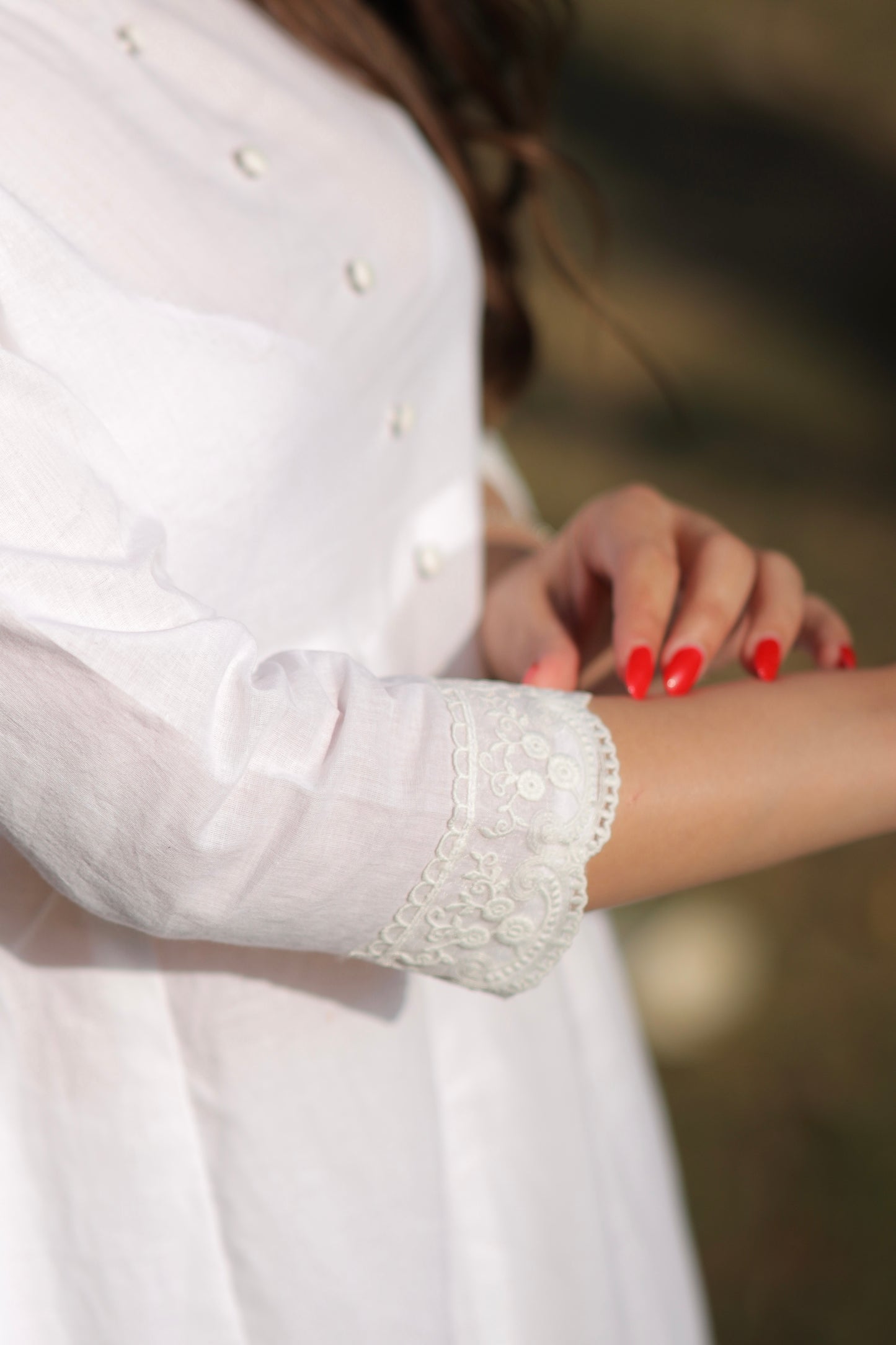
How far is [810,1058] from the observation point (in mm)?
2053

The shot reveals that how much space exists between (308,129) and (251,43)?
0.28ft

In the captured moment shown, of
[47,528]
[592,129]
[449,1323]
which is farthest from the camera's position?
[592,129]

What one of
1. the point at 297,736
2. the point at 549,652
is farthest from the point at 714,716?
the point at 297,736

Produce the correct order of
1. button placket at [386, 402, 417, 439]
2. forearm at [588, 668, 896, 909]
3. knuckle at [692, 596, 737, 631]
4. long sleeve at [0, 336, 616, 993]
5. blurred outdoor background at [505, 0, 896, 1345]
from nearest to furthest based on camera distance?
→ long sleeve at [0, 336, 616, 993]
forearm at [588, 668, 896, 909]
knuckle at [692, 596, 737, 631]
button placket at [386, 402, 417, 439]
blurred outdoor background at [505, 0, 896, 1345]

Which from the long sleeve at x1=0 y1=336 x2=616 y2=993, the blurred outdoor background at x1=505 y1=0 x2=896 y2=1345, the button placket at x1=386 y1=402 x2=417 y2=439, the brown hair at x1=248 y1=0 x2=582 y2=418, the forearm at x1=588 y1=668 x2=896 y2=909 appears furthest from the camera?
the blurred outdoor background at x1=505 y1=0 x2=896 y2=1345

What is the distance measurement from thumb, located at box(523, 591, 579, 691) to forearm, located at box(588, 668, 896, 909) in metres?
0.09

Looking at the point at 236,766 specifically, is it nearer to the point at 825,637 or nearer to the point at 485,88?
the point at 825,637

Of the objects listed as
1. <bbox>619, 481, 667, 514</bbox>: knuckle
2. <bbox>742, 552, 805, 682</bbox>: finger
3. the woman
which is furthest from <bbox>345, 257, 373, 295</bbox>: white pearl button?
<bbox>742, 552, 805, 682</bbox>: finger

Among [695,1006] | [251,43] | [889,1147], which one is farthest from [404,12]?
[889,1147]

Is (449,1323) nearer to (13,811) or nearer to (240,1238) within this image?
(240,1238)

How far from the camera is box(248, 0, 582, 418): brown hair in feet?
3.36

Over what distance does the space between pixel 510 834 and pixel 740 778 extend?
149 mm

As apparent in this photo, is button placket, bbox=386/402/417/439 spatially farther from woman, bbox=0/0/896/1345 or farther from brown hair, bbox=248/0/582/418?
brown hair, bbox=248/0/582/418

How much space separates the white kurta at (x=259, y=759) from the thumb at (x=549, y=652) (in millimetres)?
108
